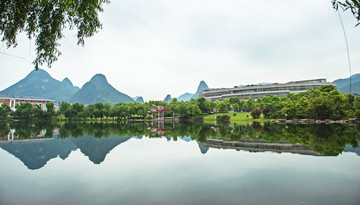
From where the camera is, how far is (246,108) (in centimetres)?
7556

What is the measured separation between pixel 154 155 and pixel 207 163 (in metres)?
3.68

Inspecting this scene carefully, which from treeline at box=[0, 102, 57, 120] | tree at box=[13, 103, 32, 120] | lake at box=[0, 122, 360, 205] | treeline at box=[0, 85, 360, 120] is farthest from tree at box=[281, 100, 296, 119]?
tree at box=[13, 103, 32, 120]

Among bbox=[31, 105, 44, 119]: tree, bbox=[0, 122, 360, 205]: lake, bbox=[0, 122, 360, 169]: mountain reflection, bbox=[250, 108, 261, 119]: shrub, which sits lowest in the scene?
bbox=[0, 122, 360, 205]: lake

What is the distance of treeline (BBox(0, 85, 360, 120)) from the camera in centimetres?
3928

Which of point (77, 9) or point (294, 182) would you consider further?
point (77, 9)

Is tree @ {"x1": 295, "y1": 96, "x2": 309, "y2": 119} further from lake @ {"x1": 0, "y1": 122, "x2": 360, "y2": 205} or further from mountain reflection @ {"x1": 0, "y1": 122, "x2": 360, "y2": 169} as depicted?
lake @ {"x1": 0, "y1": 122, "x2": 360, "y2": 205}

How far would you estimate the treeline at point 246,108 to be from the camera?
129 feet

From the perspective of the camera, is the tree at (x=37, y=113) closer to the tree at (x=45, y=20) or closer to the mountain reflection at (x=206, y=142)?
the mountain reflection at (x=206, y=142)

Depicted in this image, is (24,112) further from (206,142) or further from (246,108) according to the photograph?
(246,108)

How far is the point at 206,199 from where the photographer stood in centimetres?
559

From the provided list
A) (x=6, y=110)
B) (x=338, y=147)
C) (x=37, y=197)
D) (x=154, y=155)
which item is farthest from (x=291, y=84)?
(x=6, y=110)

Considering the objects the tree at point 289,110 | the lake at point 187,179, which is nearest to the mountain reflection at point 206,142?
the lake at point 187,179

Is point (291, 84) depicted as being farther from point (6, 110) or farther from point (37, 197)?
point (6, 110)

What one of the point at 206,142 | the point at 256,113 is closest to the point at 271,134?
the point at 206,142
